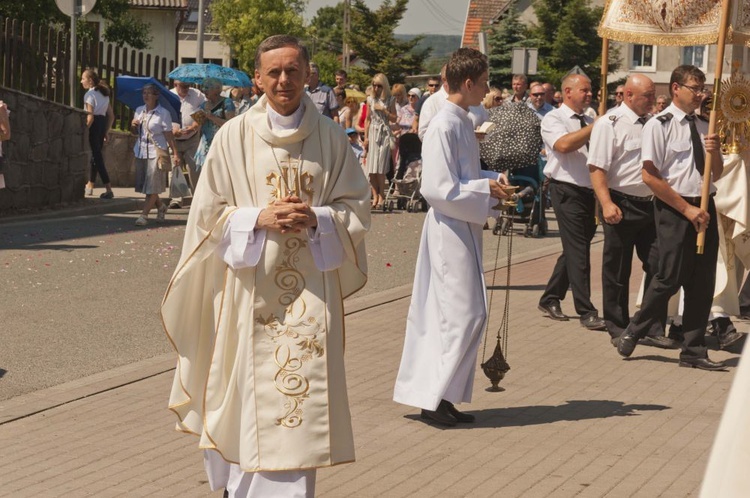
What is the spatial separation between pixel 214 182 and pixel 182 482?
1479 millimetres

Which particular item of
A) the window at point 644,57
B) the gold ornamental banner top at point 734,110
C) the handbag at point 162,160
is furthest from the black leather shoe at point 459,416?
the window at point 644,57

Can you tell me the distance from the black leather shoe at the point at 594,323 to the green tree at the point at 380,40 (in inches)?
3084

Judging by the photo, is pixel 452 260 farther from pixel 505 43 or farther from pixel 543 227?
pixel 505 43

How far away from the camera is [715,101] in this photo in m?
8.72

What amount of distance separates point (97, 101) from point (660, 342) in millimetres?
13343

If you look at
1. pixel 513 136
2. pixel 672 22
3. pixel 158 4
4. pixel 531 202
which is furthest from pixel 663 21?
pixel 158 4

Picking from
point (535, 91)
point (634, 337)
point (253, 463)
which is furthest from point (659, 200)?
point (535, 91)

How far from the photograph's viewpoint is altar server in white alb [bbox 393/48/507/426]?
22.4 ft

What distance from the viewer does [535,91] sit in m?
18.3

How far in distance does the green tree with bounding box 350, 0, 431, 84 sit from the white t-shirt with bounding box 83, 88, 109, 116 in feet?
221

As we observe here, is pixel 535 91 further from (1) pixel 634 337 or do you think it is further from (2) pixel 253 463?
(2) pixel 253 463

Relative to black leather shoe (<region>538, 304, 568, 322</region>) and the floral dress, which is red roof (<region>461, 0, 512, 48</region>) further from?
black leather shoe (<region>538, 304, 568, 322</region>)

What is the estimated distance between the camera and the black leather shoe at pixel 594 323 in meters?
10.2

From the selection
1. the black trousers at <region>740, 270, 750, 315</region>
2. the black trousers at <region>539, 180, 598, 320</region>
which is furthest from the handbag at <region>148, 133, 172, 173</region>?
the black trousers at <region>740, 270, 750, 315</region>
